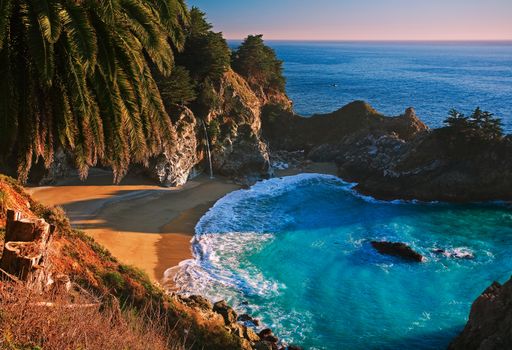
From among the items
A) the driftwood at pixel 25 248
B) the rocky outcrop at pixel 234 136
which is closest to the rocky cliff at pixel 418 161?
the rocky outcrop at pixel 234 136

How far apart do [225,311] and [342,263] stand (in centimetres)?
1050

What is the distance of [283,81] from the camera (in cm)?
6412

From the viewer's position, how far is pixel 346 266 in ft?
93.0

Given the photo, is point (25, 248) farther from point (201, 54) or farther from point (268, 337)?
point (201, 54)

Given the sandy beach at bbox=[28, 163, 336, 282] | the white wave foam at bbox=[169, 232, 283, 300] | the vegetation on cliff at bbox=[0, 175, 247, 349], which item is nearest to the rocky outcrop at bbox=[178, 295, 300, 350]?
the vegetation on cliff at bbox=[0, 175, 247, 349]

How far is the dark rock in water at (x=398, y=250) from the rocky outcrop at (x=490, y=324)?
910cm

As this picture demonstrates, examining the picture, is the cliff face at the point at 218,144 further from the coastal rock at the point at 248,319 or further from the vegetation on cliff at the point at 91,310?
the vegetation on cliff at the point at 91,310

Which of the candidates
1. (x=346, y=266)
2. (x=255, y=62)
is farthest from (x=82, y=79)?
(x=255, y=62)

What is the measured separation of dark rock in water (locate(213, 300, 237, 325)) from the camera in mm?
20500

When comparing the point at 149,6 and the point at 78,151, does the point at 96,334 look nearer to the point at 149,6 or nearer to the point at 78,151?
the point at 78,151

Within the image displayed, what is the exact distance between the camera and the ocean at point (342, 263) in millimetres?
22422

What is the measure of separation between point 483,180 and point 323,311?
26.6 meters

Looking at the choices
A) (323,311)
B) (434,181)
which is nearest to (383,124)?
(434,181)

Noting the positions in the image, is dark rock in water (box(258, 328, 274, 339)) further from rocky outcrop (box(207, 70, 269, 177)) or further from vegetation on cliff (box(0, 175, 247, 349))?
rocky outcrop (box(207, 70, 269, 177))
